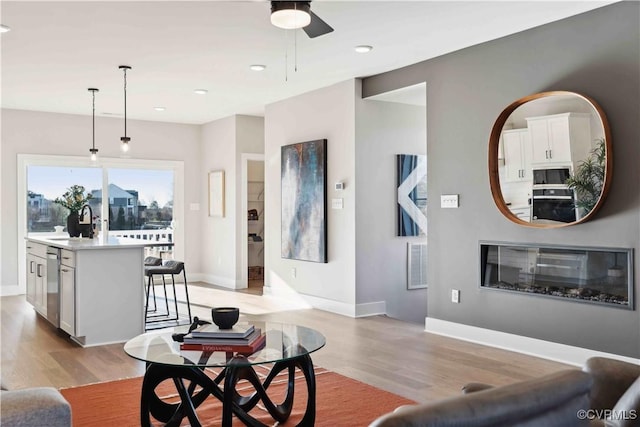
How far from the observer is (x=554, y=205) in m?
4.36

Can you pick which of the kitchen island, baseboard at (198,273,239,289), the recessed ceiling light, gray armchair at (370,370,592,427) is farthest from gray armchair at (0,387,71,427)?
baseboard at (198,273,239,289)

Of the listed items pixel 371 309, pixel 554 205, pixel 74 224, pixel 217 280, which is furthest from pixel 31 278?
pixel 554 205

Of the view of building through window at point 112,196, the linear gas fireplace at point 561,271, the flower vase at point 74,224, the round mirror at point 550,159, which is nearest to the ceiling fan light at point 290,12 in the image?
the round mirror at point 550,159

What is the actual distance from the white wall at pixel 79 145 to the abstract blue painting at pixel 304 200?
8.84 ft

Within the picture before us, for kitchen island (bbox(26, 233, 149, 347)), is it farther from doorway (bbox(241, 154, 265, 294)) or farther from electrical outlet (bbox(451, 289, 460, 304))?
doorway (bbox(241, 154, 265, 294))

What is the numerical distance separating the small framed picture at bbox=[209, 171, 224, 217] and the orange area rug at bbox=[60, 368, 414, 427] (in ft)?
17.1

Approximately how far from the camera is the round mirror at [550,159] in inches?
162

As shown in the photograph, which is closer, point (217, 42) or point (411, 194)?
point (217, 42)

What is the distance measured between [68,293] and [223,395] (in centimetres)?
291

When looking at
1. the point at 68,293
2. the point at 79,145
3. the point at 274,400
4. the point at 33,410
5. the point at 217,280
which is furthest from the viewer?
the point at 217,280

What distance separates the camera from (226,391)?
2.59 m

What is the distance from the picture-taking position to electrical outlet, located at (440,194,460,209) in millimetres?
5256

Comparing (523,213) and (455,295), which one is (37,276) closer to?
(455,295)

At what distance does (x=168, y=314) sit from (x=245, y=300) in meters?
1.21
